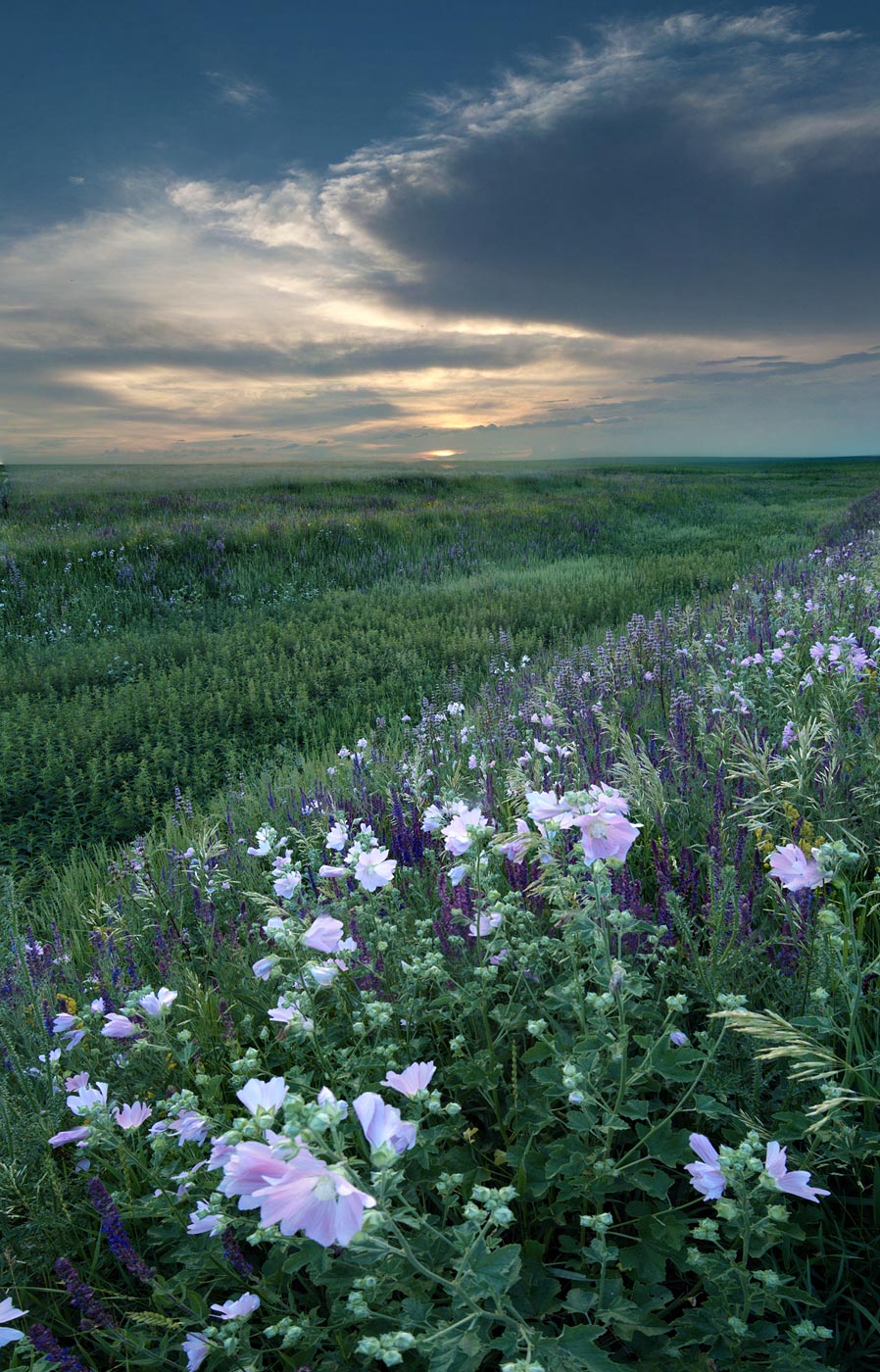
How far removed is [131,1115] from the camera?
1.68m

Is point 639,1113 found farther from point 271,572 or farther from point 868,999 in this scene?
point 271,572

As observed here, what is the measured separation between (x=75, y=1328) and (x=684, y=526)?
20.1 metres

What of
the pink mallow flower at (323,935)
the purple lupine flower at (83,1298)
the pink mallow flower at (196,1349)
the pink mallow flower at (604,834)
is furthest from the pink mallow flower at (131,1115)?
the pink mallow flower at (604,834)

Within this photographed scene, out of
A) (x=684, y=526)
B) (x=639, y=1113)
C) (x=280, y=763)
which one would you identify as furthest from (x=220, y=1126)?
(x=684, y=526)

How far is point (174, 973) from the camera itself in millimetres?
2299

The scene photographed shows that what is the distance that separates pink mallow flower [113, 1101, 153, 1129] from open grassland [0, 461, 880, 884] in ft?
12.0

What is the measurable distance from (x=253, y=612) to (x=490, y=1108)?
30.1ft

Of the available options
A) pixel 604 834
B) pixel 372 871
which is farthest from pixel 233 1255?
pixel 604 834

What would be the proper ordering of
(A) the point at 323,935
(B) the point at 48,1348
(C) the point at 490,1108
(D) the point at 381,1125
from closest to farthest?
(D) the point at 381,1125
(B) the point at 48,1348
(A) the point at 323,935
(C) the point at 490,1108

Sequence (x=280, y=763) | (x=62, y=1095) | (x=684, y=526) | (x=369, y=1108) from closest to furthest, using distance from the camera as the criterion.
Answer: (x=369, y=1108), (x=62, y=1095), (x=280, y=763), (x=684, y=526)

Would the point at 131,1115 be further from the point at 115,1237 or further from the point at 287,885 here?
the point at 287,885

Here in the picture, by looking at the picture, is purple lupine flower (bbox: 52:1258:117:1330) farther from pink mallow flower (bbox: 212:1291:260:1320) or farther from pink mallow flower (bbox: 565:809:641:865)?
pink mallow flower (bbox: 565:809:641:865)

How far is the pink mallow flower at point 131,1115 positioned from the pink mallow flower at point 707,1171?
1215mm

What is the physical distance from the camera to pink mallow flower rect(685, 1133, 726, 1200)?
114cm
